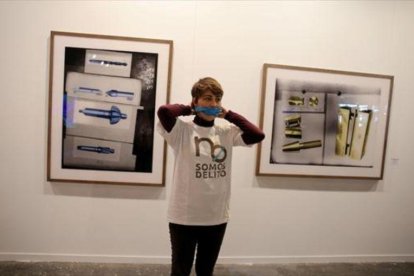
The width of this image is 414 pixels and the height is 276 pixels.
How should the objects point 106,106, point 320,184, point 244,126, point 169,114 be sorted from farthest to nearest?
point 320,184, point 106,106, point 244,126, point 169,114

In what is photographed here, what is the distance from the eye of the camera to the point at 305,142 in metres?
2.29

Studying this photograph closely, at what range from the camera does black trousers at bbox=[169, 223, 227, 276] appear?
1396 mm

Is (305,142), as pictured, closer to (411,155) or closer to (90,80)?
(411,155)

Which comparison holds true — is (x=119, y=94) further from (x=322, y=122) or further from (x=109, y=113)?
(x=322, y=122)

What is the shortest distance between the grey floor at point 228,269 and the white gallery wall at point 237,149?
6 cm

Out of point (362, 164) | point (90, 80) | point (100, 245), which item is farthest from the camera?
point (362, 164)

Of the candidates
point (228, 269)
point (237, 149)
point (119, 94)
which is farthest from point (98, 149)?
point (228, 269)

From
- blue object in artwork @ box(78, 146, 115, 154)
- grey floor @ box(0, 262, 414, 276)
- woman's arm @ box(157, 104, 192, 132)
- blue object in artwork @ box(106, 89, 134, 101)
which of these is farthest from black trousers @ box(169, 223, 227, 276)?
blue object in artwork @ box(106, 89, 134, 101)

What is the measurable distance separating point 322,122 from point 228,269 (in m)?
1.33

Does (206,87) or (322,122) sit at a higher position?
(206,87)

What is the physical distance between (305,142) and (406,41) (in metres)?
1.18

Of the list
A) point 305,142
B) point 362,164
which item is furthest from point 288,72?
point 362,164

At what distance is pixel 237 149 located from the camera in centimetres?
226

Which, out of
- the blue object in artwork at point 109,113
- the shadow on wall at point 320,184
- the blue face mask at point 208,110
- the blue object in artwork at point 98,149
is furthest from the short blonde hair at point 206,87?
the shadow on wall at point 320,184
